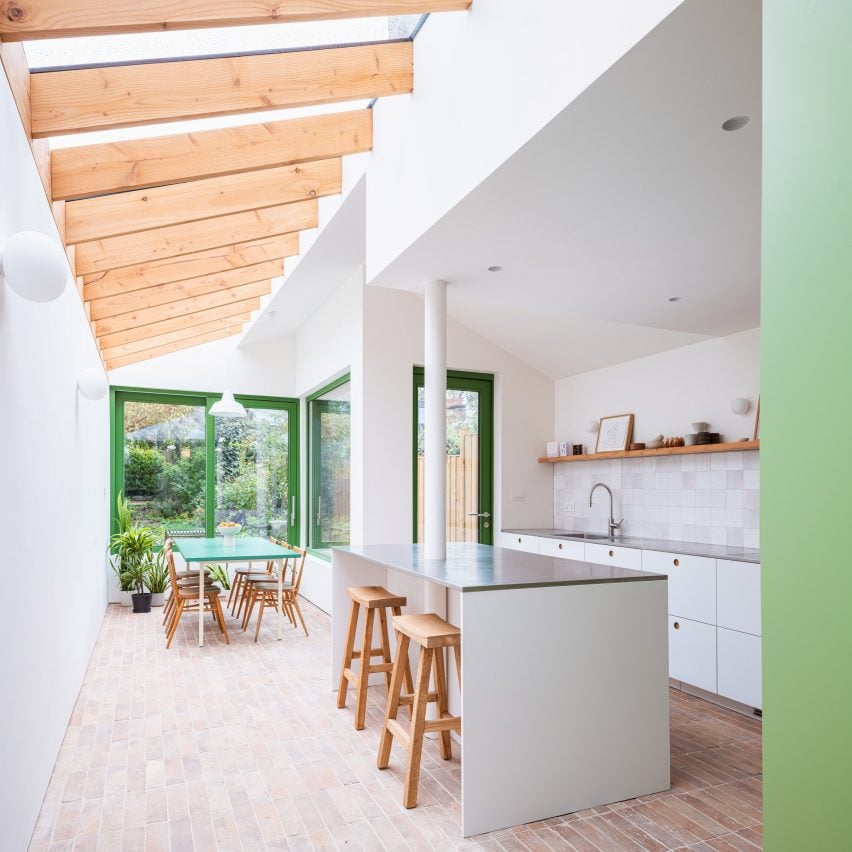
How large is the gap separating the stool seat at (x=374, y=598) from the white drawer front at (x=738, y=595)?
1916 mm

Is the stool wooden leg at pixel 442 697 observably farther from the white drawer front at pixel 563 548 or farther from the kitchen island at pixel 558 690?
the white drawer front at pixel 563 548

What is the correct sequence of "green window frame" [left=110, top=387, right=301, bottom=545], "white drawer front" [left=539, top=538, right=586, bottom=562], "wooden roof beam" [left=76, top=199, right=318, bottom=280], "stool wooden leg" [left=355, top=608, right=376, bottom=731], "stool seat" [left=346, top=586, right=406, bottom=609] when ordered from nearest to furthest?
1. "stool wooden leg" [left=355, top=608, right=376, bottom=731]
2. "stool seat" [left=346, top=586, right=406, bottom=609]
3. "wooden roof beam" [left=76, top=199, right=318, bottom=280]
4. "white drawer front" [left=539, top=538, right=586, bottom=562]
5. "green window frame" [left=110, top=387, right=301, bottom=545]

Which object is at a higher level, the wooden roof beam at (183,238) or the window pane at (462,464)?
the wooden roof beam at (183,238)

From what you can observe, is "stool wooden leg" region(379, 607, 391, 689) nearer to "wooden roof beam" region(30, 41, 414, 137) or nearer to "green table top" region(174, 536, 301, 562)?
"green table top" region(174, 536, 301, 562)

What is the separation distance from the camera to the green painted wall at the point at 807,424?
1.10 m

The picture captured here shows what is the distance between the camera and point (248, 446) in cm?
820

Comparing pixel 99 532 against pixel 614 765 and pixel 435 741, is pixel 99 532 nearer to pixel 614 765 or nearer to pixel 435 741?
pixel 435 741

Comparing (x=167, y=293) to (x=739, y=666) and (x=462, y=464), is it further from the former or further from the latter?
(x=739, y=666)

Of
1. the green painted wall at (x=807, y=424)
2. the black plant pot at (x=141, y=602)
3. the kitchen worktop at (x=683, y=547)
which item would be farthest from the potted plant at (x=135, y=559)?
the green painted wall at (x=807, y=424)

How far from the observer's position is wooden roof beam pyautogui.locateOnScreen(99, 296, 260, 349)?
21.0 feet

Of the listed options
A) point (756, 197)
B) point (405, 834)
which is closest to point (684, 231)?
point (756, 197)

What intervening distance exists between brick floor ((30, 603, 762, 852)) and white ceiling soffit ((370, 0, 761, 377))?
8.08 feet

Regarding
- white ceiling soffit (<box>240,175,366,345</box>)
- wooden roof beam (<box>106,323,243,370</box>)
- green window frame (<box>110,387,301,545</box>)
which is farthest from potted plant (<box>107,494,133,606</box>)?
white ceiling soffit (<box>240,175,366,345</box>)

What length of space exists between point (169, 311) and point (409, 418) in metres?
2.30
